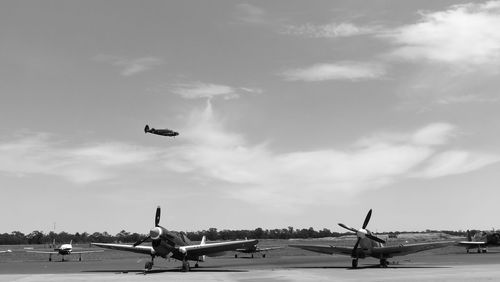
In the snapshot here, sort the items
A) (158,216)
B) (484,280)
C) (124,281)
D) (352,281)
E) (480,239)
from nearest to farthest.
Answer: (484,280) < (352,281) < (124,281) < (158,216) < (480,239)

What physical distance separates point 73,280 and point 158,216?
11.1 meters

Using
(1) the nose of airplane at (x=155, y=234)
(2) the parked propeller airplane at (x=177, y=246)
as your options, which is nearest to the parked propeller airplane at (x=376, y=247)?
(2) the parked propeller airplane at (x=177, y=246)

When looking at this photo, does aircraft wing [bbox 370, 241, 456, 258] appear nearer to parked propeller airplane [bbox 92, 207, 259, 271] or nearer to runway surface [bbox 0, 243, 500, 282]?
runway surface [bbox 0, 243, 500, 282]

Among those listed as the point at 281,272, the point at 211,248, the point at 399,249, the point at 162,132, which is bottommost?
the point at 281,272

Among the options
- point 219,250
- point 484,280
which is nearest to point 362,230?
point 219,250

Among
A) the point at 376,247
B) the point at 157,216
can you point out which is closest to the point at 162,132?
the point at 157,216

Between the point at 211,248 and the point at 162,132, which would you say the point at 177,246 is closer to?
the point at 211,248

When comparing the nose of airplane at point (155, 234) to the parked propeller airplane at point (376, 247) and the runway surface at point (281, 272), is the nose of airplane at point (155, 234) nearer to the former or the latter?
the runway surface at point (281, 272)

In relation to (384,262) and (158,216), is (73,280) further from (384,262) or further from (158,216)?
(384,262)

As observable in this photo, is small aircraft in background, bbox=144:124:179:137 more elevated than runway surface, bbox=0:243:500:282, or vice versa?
small aircraft in background, bbox=144:124:179:137

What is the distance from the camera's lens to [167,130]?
4531cm

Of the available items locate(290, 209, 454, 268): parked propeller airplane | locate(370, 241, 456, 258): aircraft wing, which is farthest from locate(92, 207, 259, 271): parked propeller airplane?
locate(370, 241, 456, 258): aircraft wing

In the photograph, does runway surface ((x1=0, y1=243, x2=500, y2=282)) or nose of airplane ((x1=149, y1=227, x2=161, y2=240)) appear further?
nose of airplane ((x1=149, y1=227, x2=161, y2=240))

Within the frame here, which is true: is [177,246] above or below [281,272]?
above
